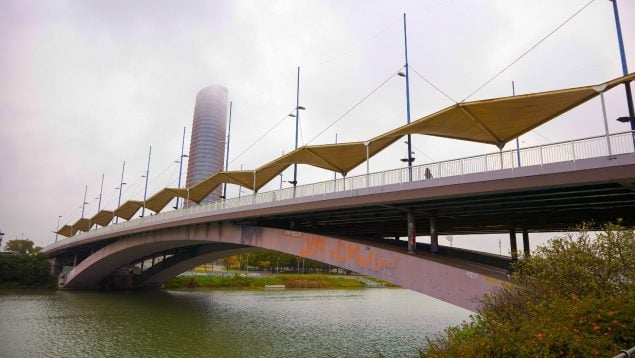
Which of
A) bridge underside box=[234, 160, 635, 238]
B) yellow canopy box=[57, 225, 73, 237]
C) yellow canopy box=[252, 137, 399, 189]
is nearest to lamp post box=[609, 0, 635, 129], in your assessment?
bridge underside box=[234, 160, 635, 238]

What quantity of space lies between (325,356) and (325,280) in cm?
5922

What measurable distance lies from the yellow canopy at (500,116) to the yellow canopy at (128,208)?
40.9m

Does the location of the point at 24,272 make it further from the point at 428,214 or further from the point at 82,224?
the point at 428,214

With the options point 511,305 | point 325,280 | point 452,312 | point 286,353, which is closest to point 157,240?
point 286,353

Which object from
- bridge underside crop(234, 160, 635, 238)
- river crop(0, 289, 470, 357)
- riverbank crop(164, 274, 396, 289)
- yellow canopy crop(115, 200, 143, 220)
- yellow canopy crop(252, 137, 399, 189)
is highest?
yellow canopy crop(252, 137, 399, 189)

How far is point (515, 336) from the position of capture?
28.2ft

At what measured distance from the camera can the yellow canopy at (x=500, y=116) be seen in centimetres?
1797

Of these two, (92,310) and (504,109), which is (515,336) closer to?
(504,109)

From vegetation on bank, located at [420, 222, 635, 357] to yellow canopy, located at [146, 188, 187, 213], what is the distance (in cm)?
3797

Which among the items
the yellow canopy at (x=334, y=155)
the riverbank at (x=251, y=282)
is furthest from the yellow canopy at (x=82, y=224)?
the yellow canopy at (x=334, y=155)

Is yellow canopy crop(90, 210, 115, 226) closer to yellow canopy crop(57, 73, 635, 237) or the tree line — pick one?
the tree line

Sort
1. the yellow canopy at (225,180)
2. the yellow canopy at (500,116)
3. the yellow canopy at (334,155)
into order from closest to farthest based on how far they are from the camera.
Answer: the yellow canopy at (500,116) < the yellow canopy at (334,155) < the yellow canopy at (225,180)

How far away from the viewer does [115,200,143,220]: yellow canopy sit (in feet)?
175

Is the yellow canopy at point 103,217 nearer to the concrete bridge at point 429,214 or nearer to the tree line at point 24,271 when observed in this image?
the tree line at point 24,271
